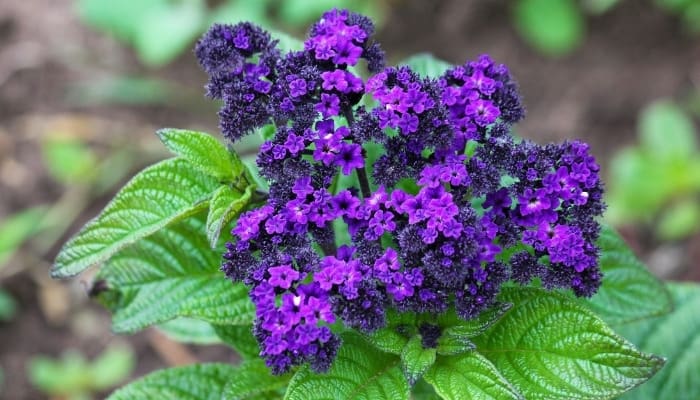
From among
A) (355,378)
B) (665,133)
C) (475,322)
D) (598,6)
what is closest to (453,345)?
(475,322)

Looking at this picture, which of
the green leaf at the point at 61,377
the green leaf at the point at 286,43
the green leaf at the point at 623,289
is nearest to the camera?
the green leaf at the point at 623,289

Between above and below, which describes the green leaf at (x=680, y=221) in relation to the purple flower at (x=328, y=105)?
above

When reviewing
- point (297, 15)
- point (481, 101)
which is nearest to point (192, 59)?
point (297, 15)

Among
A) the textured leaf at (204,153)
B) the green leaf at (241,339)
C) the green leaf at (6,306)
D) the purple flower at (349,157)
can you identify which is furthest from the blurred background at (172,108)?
the purple flower at (349,157)

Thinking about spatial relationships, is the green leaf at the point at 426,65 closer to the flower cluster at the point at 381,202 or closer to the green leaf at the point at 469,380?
the flower cluster at the point at 381,202

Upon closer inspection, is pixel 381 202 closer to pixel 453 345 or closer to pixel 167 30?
pixel 453 345

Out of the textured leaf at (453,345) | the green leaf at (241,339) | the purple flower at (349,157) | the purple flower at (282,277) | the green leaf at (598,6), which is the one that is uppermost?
the green leaf at (598,6)

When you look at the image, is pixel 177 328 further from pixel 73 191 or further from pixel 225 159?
pixel 73 191

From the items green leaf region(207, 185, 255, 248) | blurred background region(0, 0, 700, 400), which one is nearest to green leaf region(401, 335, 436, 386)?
green leaf region(207, 185, 255, 248)
